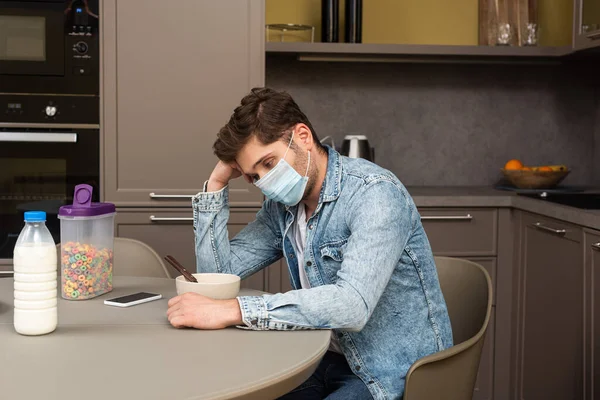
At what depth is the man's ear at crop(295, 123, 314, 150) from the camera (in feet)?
A: 5.81

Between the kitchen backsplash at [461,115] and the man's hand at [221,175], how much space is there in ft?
6.26

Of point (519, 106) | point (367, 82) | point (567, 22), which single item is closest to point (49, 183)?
point (367, 82)

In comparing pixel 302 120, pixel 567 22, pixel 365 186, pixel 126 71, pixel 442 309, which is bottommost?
pixel 442 309

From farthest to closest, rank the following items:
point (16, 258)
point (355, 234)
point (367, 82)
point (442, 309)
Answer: point (367, 82) < point (442, 309) < point (355, 234) < point (16, 258)

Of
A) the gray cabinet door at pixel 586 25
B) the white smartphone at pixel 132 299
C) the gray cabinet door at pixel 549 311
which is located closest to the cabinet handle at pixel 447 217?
the gray cabinet door at pixel 549 311

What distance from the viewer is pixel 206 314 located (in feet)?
4.87

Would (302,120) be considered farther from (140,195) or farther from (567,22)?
(567,22)

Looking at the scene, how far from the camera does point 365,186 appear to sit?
5.54 feet

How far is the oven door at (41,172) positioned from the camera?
10.5ft

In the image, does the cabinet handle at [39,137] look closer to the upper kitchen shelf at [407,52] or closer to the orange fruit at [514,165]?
the upper kitchen shelf at [407,52]

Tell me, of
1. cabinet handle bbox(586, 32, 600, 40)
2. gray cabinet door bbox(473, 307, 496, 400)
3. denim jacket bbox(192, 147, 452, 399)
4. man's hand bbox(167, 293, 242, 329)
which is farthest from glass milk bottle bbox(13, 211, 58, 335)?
cabinet handle bbox(586, 32, 600, 40)

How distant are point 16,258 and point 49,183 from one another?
1.88 m

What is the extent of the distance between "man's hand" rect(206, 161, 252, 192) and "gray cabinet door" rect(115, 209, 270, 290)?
1274 millimetres

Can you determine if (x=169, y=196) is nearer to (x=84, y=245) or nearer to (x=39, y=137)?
(x=39, y=137)
